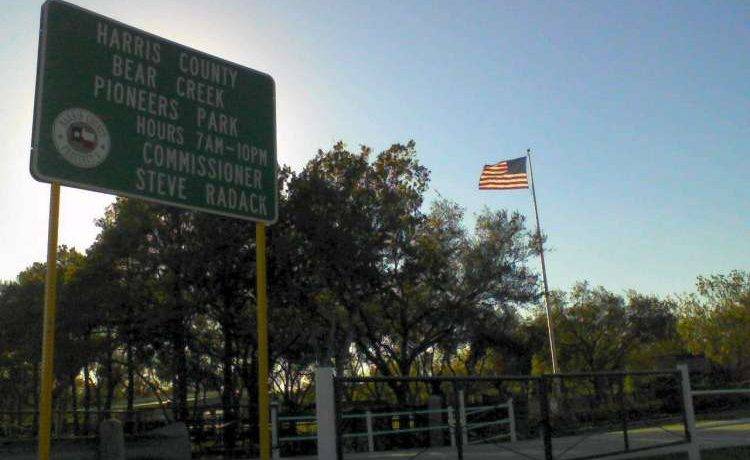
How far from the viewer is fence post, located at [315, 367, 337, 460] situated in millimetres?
7680

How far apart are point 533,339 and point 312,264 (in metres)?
26.4

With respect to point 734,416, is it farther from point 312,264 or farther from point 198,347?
point 198,347

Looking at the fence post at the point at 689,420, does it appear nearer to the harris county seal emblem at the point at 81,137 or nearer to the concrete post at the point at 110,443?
the concrete post at the point at 110,443

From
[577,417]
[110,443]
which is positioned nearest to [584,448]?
[577,417]

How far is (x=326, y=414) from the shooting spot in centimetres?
769

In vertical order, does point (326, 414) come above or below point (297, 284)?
below

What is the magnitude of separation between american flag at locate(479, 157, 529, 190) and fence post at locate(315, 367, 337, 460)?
26.2 meters

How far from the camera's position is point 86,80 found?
754cm

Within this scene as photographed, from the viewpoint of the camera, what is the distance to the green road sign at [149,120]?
724cm

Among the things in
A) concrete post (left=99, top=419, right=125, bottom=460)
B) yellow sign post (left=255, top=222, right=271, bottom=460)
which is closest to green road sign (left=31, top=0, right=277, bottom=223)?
yellow sign post (left=255, top=222, right=271, bottom=460)

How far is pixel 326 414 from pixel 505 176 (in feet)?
90.1

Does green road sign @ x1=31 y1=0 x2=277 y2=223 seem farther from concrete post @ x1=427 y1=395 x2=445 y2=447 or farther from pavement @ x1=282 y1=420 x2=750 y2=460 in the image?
concrete post @ x1=427 y1=395 x2=445 y2=447

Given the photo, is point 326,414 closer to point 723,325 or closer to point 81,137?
point 81,137

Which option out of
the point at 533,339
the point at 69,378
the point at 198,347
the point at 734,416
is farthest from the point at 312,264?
the point at 533,339
